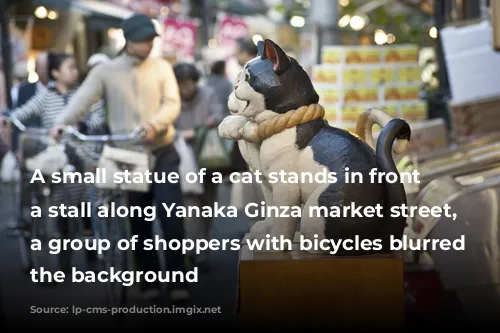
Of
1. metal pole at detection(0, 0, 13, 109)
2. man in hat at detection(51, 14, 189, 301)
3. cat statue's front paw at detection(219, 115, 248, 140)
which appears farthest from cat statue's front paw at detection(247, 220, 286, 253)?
metal pole at detection(0, 0, 13, 109)

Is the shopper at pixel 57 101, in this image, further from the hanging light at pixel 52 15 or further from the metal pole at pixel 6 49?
the hanging light at pixel 52 15

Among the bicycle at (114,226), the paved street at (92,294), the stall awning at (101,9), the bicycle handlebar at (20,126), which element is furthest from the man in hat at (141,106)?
the stall awning at (101,9)

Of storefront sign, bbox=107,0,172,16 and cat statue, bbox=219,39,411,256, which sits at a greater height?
storefront sign, bbox=107,0,172,16

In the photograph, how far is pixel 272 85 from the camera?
486cm

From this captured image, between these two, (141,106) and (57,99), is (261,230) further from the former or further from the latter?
(57,99)

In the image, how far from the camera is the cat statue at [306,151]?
4828 mm

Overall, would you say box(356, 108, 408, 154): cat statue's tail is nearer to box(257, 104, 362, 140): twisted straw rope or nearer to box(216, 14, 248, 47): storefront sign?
box(257, 104, 362, 140): twisted straw rope

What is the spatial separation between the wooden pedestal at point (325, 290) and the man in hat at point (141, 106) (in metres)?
3.79

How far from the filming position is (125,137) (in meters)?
8.34

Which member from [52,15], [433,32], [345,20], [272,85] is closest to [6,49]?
[52,15]

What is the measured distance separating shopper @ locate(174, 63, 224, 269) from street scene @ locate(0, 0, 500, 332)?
0.06ft

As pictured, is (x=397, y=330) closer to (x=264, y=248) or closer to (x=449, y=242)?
(x=264, y=248)

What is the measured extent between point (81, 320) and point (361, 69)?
4.26m

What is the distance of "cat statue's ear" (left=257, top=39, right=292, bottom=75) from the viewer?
4832 millimetres
